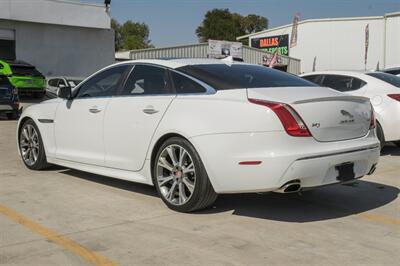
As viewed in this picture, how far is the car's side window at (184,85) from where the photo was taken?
5.29m

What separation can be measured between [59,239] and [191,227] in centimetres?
113

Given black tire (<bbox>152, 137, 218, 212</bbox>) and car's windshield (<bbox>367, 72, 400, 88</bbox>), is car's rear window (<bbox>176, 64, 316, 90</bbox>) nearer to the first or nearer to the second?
black tire (<bbox>152, 137, 218, 212</bbox>)

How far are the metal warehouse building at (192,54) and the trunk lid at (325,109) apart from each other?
87.6ft

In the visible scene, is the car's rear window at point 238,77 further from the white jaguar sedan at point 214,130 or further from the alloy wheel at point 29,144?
the alloy wheel at point 29,144

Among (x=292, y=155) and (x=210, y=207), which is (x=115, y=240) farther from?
(x=292, y=155)

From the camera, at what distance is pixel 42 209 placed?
17.7 ft

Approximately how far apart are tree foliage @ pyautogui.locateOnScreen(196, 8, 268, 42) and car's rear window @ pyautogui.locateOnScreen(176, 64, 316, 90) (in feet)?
271

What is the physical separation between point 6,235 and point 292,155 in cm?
249

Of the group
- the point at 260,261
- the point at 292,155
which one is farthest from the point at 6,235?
the point at 292,155

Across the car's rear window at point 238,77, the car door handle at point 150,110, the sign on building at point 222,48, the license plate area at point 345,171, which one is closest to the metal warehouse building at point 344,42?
the sign on building at point 222,48

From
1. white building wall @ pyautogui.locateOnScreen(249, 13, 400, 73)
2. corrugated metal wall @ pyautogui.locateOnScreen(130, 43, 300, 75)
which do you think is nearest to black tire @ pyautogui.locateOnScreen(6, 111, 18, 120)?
corrugated metal wall @ pyautogui.locateOnScreen(130, 43, 300, 75)

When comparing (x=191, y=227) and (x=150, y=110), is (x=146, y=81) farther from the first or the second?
(x=191, y=227)

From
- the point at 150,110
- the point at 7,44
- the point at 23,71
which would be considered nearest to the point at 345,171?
the point at 150,110

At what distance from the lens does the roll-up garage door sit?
25925 millimetres
